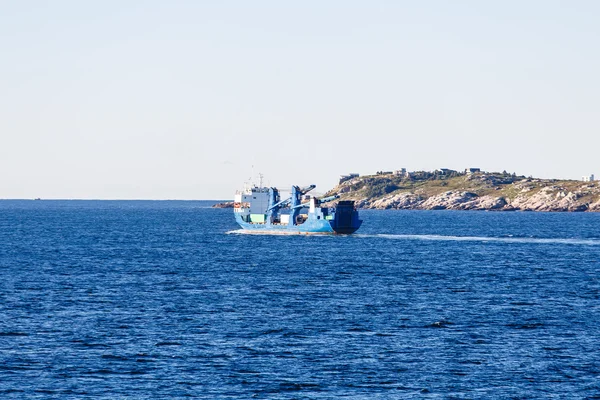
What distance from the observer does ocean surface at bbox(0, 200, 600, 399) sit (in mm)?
54688

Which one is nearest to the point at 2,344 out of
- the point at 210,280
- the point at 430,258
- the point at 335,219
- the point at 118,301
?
the point at 118,301

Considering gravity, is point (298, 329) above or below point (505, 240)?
below

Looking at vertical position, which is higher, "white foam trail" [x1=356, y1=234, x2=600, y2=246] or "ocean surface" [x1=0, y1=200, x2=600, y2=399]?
"white foam trail" [x1=356, y1=234, x2=600, y2=246]

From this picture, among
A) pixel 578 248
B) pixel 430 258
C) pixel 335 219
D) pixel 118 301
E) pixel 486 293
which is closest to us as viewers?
pixel 118 301

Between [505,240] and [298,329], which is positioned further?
[505,240]

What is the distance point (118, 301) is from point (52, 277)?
2517cm

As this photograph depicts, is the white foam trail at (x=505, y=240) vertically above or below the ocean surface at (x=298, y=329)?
above

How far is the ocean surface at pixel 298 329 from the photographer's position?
179 ft

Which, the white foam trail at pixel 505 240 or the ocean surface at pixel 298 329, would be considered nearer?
the ocean surface at pixel 298 329

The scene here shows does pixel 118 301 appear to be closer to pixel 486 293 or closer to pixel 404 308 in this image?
pixel 404 308

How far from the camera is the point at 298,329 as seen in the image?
2817 inches

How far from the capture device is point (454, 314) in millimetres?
80250

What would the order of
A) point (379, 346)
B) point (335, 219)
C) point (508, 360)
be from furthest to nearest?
point (335, 219)
point (379, 346)
point (508, 360)

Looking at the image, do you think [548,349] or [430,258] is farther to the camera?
[430,258]
